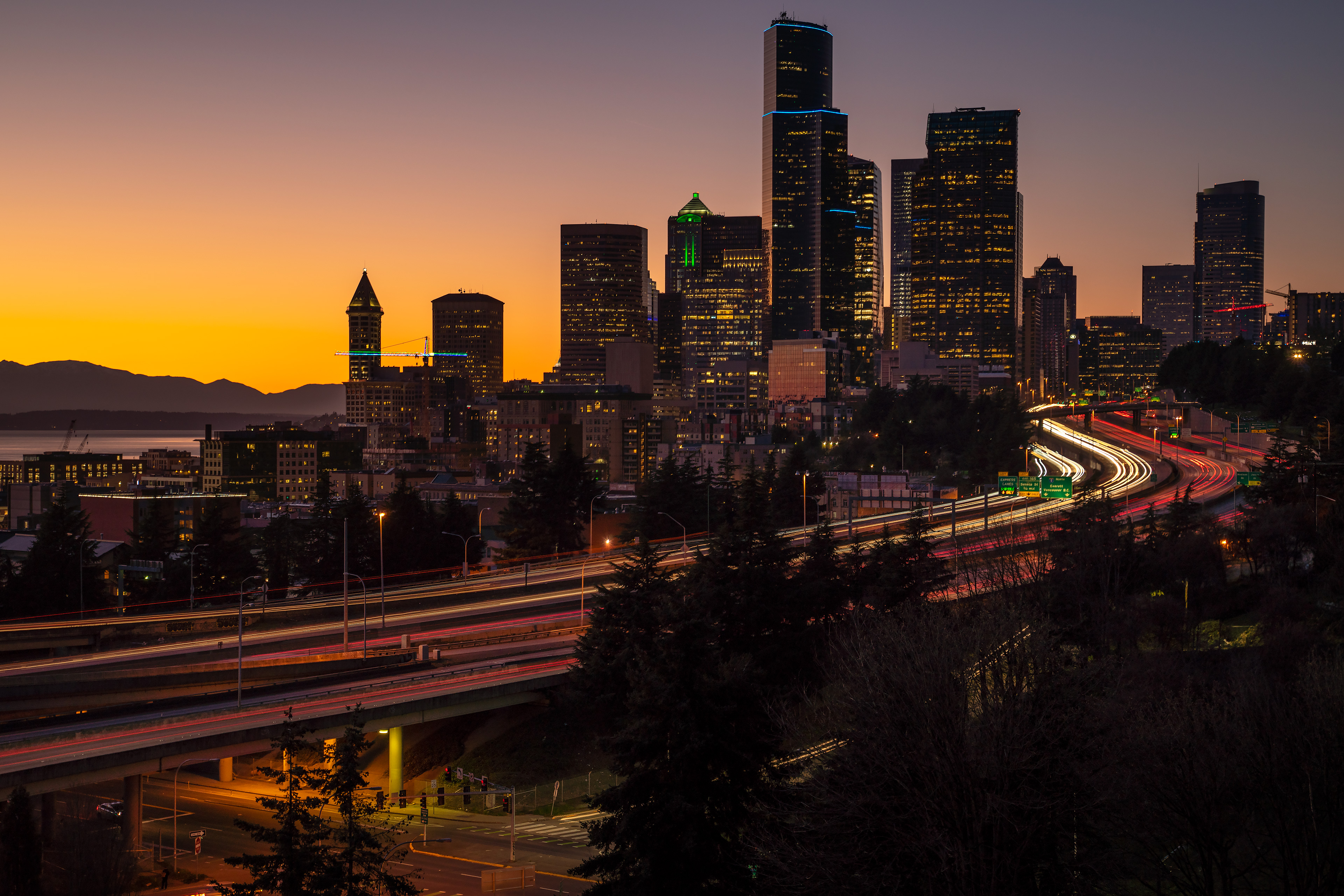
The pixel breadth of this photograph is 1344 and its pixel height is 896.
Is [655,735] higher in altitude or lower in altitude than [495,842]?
higher

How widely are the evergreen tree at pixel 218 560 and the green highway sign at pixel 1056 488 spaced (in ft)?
145

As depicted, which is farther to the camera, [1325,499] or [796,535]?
[796,535]

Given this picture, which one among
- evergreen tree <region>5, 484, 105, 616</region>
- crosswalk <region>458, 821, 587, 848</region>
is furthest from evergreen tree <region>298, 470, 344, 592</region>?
crosswalk <region>458, 821, 587, 848</region>

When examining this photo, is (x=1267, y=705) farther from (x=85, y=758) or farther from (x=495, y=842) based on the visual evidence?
(x=85, y=758)

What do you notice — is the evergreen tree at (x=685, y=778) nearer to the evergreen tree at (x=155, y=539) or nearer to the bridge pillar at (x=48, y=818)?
the bridge pillar at (x=48, y=818)

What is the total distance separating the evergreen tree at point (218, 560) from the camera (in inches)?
2586

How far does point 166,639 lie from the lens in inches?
1921

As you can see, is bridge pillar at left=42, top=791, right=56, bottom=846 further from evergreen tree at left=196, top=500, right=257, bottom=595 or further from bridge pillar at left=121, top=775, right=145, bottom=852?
evergreen tree at left=196, top=500, right=257, bottom=595

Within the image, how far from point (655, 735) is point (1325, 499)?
55.1 meters

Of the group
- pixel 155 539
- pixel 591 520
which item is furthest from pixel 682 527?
pixel 155 539

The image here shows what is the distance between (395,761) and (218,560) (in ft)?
104

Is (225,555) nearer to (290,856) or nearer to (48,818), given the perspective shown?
(48,818)

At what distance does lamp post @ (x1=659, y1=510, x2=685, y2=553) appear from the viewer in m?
68.7

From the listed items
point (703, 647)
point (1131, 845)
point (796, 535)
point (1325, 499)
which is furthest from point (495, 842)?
point (1325, 499)
